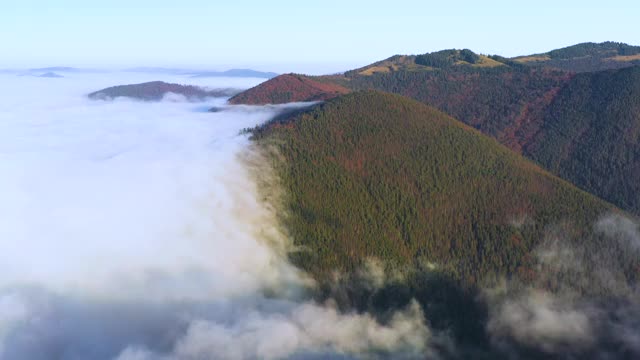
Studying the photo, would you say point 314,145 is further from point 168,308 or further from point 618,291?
point 618,291

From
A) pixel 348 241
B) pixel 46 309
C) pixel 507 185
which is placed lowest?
pixel 46 309

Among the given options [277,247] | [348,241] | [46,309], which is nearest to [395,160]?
[348,241]

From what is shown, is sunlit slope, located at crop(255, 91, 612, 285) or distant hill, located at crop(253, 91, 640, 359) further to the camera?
sunlit slope, located at crop(255, 91, 612, 285)

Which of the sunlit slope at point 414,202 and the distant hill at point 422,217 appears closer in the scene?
the distant hill at point 422,217
